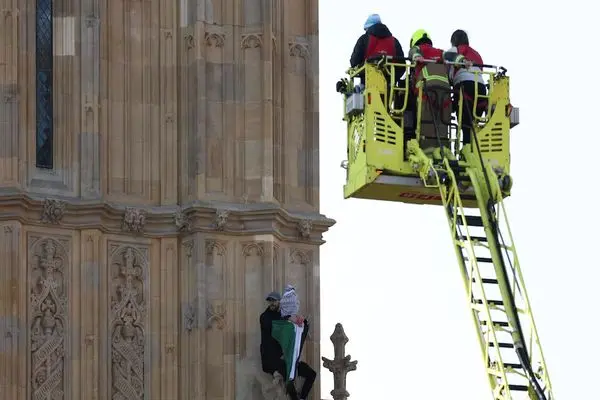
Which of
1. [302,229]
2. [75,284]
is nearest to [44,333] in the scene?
[75,284]

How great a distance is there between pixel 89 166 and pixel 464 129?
4883 mm

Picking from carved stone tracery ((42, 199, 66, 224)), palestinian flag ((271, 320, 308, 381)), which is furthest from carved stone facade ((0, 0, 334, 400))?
palestinian flag ((271, 320, 308, 381))

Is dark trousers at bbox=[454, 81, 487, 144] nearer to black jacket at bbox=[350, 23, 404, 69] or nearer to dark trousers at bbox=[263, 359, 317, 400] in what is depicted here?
black jacket at bbox=[350, 23, 404, 69]

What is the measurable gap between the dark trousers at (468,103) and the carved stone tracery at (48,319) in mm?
5493

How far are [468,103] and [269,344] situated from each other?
4.24m

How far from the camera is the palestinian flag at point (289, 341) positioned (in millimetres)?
44000

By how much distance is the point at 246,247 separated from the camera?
44.5 meters

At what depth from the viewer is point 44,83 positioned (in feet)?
146

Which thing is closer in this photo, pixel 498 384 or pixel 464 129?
pixel 498 384

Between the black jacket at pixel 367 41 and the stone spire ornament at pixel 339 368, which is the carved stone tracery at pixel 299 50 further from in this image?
the stone spire ornament at pixel 339 368

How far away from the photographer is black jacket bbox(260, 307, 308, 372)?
44.0m

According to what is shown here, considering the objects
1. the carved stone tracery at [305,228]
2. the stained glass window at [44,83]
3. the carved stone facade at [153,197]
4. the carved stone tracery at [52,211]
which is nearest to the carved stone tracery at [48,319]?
the carved stone facade at [153,197]

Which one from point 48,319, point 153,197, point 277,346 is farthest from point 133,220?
point 277,346

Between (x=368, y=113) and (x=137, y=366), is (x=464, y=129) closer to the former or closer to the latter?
(x=368, y=113)
